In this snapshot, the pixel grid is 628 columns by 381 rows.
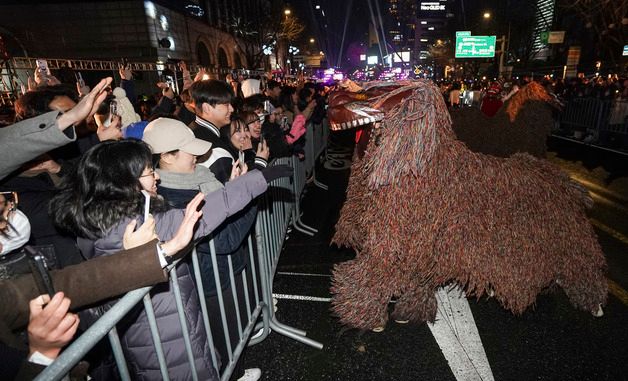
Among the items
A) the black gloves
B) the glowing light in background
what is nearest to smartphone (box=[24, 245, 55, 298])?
the black gloves

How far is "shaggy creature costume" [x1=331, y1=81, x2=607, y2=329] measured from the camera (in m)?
2.11

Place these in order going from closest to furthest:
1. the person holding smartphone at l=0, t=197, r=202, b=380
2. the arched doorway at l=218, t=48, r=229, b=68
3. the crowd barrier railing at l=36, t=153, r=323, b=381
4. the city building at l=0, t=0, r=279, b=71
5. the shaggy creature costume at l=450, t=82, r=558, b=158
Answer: the person holding smartphone at l=0, t=197, r=202, b=380
the crowd barrier railing at l=36, t=153, r=323, b=381
the shaggy creature costume at l=450, t=82, r=558, b=158
the city building at l=0, t=0, r=279, b=71
the arched doorway at l=218, t=48, r=229, b=68

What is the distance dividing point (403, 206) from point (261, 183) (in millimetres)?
966

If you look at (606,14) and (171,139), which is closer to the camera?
(171,139)

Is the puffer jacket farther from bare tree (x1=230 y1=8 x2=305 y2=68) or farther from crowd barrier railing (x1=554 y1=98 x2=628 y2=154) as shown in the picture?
bare tree (x1=230 y1=8 x2=305 y2=68)

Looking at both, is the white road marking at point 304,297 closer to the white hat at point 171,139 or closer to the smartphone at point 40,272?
the white hat at point 171,139

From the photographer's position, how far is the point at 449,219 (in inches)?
88.0

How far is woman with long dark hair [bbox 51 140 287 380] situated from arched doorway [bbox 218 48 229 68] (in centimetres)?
3307

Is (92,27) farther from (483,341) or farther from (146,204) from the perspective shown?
(483,341)

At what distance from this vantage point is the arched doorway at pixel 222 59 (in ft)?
105

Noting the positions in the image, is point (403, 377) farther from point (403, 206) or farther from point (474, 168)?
point (474, 168)

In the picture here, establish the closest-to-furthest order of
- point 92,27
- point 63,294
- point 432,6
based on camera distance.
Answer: point 63,294 < point 92,27 < point 432,6

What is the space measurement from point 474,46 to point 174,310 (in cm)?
3162

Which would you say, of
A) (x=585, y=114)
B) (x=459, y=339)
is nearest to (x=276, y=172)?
(x=459, y=339)
